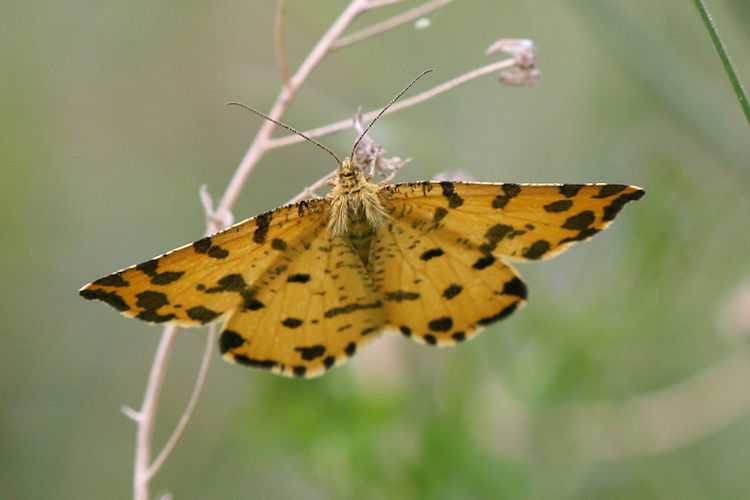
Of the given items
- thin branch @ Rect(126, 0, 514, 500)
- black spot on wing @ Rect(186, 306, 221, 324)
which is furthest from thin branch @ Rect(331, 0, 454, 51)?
black spot on wing @ Rect(186, 306, 221, 324)

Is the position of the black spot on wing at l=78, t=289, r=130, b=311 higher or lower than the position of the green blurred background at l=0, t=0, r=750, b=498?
lower

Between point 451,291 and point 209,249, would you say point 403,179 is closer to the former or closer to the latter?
point 451,291

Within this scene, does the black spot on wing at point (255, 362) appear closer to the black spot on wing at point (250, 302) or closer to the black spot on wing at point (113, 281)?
the black spot on wing at point (250, 302)

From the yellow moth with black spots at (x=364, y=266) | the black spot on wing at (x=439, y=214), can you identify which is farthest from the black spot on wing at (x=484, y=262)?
the black spot on wing at (x=439, y=214)

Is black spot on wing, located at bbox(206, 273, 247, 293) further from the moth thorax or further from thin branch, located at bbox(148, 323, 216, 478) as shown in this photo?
the moth thorax

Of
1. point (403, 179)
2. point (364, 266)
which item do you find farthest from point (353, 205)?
point (403, 179)

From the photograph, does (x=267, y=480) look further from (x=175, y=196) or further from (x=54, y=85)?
(x=54, y=85)
